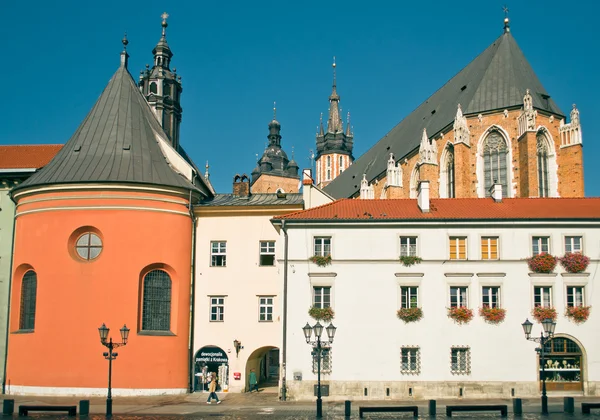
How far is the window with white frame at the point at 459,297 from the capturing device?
108ft

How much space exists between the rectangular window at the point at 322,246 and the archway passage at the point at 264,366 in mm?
6002

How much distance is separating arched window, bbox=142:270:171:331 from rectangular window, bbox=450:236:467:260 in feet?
47.9

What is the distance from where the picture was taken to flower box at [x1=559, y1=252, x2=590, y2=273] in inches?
1291

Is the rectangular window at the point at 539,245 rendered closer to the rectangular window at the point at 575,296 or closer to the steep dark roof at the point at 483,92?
the rectangular window at the point at 575,296

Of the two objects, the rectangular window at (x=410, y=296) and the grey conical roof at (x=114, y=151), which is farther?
the grey conical roof at (x=114, y=151)

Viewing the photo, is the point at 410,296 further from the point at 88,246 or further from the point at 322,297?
the point at 88,246

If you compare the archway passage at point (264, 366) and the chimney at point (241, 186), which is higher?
the chimney at point (241, 186)

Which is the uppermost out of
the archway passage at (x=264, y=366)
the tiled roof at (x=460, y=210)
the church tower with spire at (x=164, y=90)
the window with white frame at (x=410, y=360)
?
the church tower with spire at (x=164, y=90)

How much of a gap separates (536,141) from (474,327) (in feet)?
81.1

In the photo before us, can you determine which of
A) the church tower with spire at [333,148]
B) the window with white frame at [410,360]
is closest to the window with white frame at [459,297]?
the window with white frame at [410,360]

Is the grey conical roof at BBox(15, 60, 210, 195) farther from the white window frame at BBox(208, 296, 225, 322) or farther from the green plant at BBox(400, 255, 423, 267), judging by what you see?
the green plant at BBox(400, 255, 423, 267)

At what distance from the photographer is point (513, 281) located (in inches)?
1294

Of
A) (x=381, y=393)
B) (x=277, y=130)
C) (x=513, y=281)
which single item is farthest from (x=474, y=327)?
(x=277, y=130)

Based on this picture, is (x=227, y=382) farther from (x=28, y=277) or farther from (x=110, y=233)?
(x=28, y=277)
